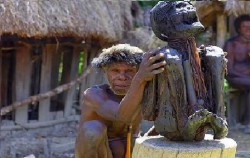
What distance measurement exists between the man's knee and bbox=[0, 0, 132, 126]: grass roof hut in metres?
4.12

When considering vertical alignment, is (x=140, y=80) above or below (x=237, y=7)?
below

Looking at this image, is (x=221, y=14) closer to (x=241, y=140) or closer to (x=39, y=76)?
(x=241, y=140)

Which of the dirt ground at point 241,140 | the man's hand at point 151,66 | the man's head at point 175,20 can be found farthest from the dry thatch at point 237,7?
the man's hand at point 151,66

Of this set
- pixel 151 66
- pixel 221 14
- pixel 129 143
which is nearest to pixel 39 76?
pixel 221 14

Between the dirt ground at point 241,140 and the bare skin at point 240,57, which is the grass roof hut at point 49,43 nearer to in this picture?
the bare skin at point 240,57

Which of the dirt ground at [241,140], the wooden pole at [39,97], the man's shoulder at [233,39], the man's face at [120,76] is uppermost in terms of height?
the man's face at [120,76]

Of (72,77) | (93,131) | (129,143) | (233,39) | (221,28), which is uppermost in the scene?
(221,28)

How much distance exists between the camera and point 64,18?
29.5 ft

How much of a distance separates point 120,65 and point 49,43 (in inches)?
196

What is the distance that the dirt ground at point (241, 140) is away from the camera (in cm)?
710

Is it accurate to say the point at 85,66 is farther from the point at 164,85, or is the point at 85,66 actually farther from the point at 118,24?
the point at 164,85

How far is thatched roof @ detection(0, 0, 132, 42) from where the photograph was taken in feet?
27.8

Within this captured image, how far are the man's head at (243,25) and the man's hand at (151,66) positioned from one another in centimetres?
558

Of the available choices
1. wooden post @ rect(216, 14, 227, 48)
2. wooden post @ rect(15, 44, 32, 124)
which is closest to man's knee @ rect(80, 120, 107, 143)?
wooden post @ rect(15, 44, 32, 124)
